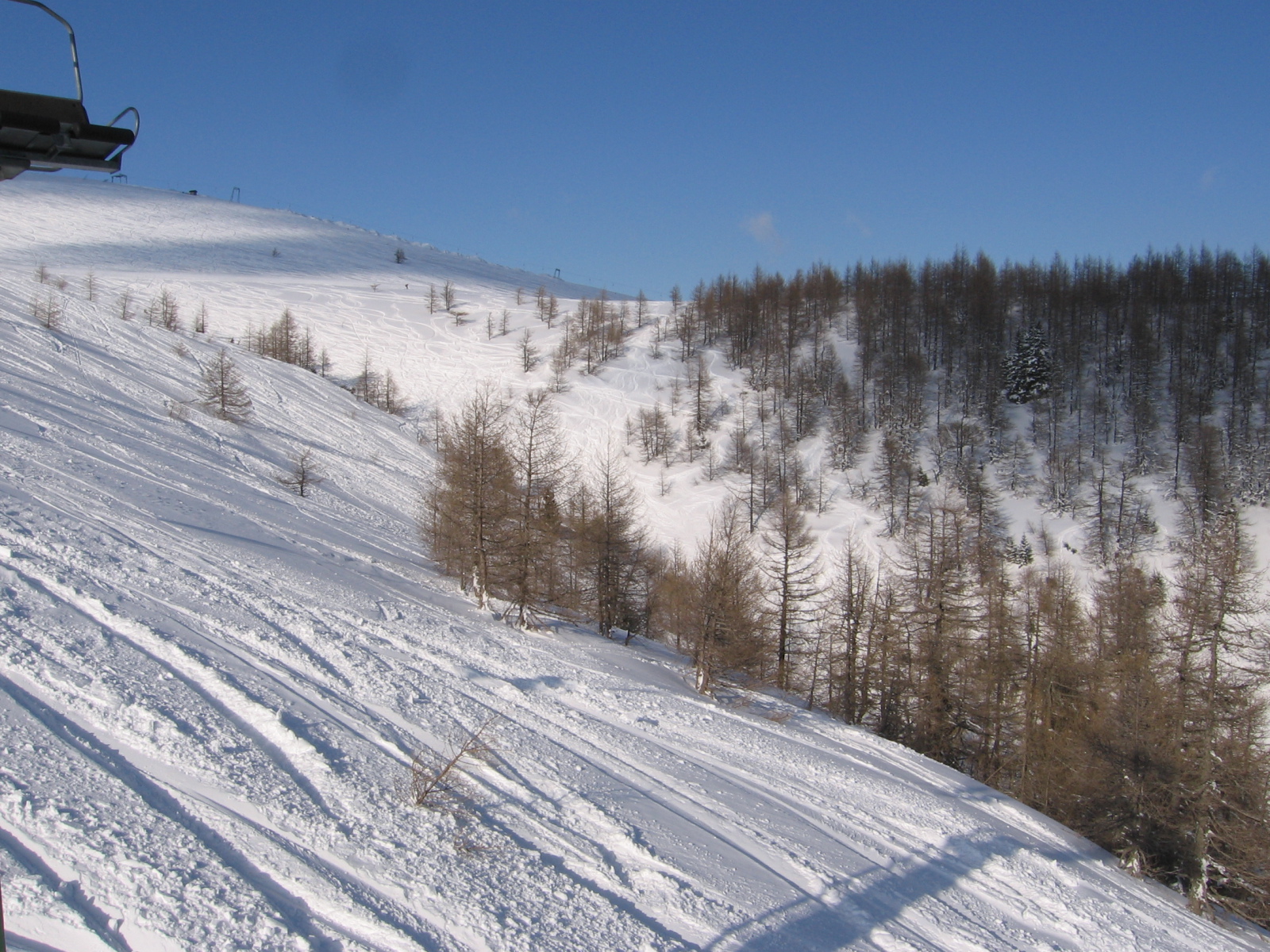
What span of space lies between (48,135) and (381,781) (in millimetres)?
8349

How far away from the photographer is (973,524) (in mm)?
60938

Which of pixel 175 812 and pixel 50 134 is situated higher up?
pixel 50 134

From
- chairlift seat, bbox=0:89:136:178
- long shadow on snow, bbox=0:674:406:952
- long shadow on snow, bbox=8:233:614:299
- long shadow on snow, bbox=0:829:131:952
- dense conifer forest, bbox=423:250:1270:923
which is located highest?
long shadow on snow, bbox=8:233:614:299

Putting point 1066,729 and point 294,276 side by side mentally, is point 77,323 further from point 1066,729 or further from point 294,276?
point 294,276

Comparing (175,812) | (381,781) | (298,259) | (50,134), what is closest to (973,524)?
(381,781)

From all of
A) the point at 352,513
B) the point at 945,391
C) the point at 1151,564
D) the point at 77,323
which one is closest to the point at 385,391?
the point at 77,323

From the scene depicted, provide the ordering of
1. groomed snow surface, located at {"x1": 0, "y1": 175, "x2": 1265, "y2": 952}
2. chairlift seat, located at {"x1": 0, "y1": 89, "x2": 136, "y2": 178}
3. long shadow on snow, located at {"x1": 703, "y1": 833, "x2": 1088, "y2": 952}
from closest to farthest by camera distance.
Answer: chairlift seat, located at {"x1": 0, "y1": 89, "x2": 136, "y2": 178}, groomed snow surface, located at {"x1": 0, "y1": 175, "x2": 1265, "y2": 952}, long shadow on snow, located at {"x1": 703, "y1": 833, "x2": 1088, "y2": 952}

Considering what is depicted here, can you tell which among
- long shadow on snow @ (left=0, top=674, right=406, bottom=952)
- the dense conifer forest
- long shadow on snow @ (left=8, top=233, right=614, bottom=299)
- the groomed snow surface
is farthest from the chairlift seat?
long shadow on snow @ (left=8, top=233, right=614, bottom=299)

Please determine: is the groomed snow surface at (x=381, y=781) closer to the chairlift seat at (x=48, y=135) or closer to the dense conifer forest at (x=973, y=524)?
the dense conifer forest at (x=973, y=524)

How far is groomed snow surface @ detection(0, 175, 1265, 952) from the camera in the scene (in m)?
6.61

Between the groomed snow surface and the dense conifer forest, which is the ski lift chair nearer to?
the groomed snow surface

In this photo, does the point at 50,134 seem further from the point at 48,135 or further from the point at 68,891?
the point at 68,891

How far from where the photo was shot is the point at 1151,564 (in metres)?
54.6

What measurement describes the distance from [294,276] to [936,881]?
124m
